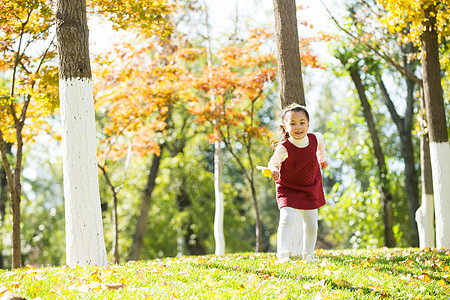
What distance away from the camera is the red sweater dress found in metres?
5.41

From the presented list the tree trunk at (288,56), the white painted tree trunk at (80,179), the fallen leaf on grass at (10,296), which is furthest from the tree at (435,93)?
the fallen leaf on grass at (10,296)

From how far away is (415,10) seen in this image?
812cm

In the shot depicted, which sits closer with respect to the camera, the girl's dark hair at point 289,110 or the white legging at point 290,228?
the white legging at point 290,228

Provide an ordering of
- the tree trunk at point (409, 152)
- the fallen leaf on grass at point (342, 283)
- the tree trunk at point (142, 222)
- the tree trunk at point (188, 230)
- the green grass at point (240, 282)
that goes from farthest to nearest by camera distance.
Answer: the tree trunk at point (188, 230) → the tree trunk at point (142, 222) → the tree trunk at point (409, 152) → the fallen leaf on grass at point (342, 283) → the green grass at point (240, 282)

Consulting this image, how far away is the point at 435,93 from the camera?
8625 millimetres

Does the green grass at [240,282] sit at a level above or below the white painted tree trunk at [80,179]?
below

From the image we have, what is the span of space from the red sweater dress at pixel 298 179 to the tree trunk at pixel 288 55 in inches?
68.0

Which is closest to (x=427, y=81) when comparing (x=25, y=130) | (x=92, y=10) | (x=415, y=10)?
(x=415, y=10)

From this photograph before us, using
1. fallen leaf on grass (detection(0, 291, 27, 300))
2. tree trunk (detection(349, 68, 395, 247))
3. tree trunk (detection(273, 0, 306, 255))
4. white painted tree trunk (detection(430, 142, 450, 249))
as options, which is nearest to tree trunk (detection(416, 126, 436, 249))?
white painted tree trunk (detection(430, 142, 450, 249))

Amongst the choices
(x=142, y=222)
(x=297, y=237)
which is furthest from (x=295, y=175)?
(x=142, y=222)

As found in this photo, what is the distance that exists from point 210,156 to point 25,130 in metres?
12.7

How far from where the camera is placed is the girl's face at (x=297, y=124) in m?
5.34

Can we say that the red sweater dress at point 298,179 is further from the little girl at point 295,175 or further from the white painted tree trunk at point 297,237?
the white painted tree trunk at point 297,237

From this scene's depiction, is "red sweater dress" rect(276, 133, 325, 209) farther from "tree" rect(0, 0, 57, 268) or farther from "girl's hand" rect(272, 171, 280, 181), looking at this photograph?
"tree" rect(0, 0, 57, 268)
